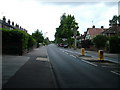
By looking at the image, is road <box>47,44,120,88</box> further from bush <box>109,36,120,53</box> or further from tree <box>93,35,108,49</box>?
tree <box>93,35,108,49</box>

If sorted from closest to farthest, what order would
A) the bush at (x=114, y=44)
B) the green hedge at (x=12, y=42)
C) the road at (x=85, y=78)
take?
the road at (x=85, y=78)
the green hedge at (x=12, y=42)
the bush at (x=114, y=44)

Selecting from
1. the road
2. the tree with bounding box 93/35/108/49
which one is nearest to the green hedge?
the road

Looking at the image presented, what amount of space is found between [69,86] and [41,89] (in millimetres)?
1280

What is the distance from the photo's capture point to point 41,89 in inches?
270

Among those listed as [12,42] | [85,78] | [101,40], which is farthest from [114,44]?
[85,78]

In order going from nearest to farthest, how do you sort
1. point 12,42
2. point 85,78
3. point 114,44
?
point 85,78 → point 12,42 → point 114,44

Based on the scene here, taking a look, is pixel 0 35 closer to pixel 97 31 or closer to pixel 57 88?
pixel 57 88

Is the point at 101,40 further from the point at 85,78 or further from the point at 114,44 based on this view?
the point at 85,78

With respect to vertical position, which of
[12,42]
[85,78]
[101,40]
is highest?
[101,40]

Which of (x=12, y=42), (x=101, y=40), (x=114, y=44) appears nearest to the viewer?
(x=12, y=42)

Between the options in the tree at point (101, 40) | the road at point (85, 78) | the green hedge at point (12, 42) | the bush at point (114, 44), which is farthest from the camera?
the tree at point (101, 40)

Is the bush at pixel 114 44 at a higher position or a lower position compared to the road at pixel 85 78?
higher

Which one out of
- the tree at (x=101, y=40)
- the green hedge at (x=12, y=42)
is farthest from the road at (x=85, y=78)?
the tree at (x=101, y=40)

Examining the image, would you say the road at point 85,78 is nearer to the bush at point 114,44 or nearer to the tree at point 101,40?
the bush at point 114,44
